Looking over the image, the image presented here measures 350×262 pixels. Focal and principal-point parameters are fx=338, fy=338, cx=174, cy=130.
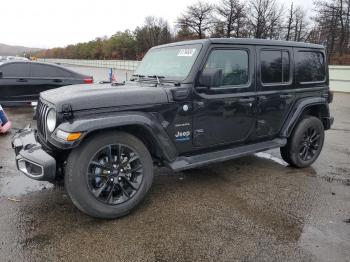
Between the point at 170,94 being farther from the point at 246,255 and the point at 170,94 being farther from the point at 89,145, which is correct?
the point at 246,255

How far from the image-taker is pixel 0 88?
9031 mm

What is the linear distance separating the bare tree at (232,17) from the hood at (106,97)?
136 feet

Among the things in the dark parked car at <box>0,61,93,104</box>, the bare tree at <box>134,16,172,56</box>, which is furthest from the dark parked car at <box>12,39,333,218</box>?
the bare tree at <box>134,16,172,56</box>

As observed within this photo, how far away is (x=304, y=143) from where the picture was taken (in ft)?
17.9

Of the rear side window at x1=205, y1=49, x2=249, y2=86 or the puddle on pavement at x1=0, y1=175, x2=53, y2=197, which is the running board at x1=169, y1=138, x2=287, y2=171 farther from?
the puddle on pavement at x1=0, y1=175, x2=53, y2=197

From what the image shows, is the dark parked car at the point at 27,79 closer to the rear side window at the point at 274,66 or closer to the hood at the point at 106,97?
the hood at the point at 106,97

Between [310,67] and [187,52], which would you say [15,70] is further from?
[310,67]

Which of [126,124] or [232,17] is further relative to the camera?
[232,17]

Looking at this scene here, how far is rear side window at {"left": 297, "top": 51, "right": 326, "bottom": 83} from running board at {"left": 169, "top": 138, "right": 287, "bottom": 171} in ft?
3.49

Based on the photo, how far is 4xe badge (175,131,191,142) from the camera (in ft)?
13.0

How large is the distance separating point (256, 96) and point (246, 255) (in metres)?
2.32

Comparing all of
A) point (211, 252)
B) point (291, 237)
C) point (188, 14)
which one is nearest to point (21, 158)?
point (211, 252)

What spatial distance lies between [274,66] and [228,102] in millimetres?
1086

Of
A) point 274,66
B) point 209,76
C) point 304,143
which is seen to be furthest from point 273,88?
point 209,76
